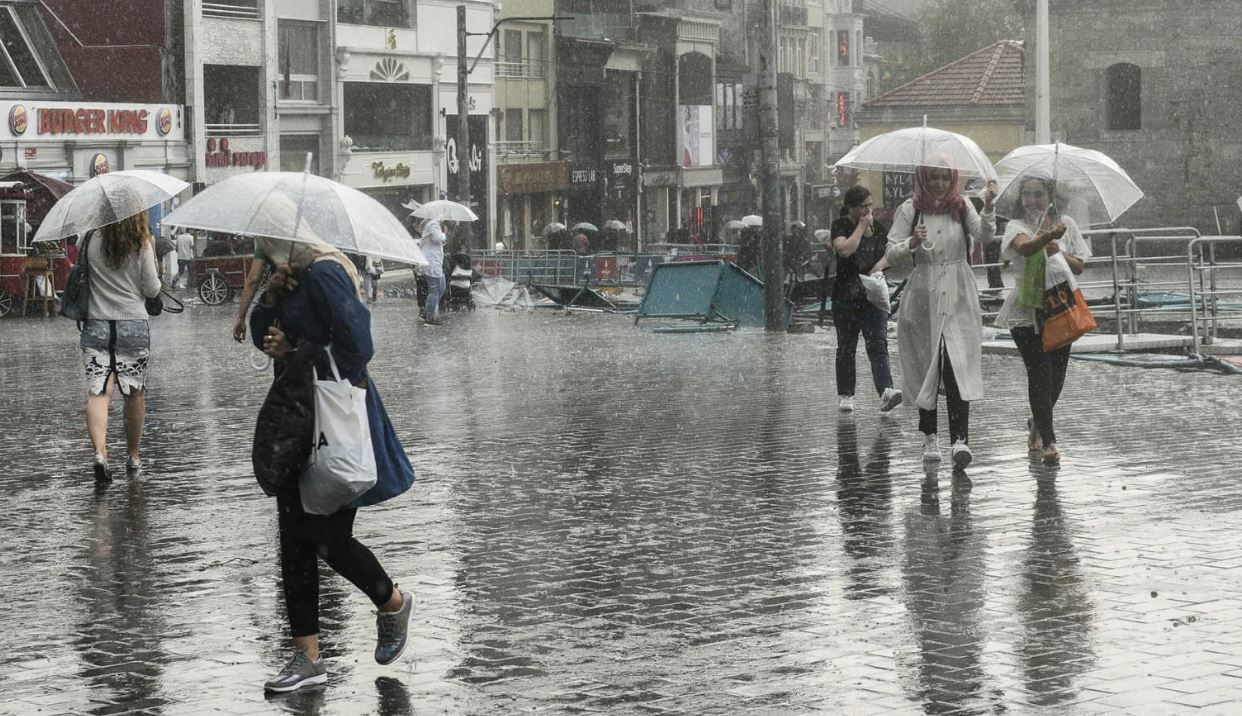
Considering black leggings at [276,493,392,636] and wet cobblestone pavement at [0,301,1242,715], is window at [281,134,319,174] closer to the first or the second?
wet cobblestone pavement at [0,301,1242,715]

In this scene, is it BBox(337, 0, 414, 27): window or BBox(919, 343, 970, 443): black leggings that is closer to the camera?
BBox(919, 343, 970, 443): black leggings

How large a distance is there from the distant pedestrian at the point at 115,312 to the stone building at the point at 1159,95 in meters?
43.4

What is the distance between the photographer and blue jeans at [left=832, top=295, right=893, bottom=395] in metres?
14.4

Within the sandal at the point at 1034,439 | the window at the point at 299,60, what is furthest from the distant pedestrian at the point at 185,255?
the sandal at the point at 1034,439

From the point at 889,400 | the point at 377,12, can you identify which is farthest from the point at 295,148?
the point at 889,400

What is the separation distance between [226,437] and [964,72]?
55.7 metres

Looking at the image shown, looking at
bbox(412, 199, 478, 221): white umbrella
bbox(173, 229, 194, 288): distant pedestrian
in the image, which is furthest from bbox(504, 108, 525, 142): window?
bbox(412, 199, 478, 221): white umbrella

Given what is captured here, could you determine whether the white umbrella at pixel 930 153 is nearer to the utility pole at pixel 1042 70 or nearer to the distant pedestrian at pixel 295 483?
the distant pedestrian at pixel 295 483

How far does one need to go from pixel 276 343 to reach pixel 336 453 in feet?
1.34

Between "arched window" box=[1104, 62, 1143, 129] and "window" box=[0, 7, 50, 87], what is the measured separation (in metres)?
27.3

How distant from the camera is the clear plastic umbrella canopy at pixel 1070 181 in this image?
11.5 meters

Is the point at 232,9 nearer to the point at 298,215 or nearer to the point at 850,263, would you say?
the point at 850,263

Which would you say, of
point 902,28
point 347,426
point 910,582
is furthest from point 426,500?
point 902,28

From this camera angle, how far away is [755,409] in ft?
48.9
